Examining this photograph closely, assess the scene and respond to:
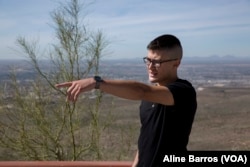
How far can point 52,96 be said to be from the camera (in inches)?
359

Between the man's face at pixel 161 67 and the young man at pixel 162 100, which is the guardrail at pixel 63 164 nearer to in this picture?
the young man at pixel 162 100

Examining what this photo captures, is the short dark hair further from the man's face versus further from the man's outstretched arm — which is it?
the man's outstretched arm

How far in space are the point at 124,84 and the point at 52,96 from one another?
7318 millimetres

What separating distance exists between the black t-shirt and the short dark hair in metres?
0.21

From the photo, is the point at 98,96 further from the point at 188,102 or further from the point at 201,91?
the point at 201,91

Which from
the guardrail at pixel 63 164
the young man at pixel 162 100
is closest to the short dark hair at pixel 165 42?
the young man at pixel 162 100

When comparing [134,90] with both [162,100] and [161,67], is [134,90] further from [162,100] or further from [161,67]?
[161,67]

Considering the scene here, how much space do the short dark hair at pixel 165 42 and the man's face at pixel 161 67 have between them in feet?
0.10

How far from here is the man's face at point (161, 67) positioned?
2240mm

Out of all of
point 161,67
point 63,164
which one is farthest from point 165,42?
point 63,164

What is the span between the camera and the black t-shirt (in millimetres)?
2137

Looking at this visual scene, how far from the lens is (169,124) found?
2.17m

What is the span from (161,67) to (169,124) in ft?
1.11

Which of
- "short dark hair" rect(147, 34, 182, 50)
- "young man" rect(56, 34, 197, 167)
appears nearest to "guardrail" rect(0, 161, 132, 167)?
"young man" rect(56, 34, 197, 167)
